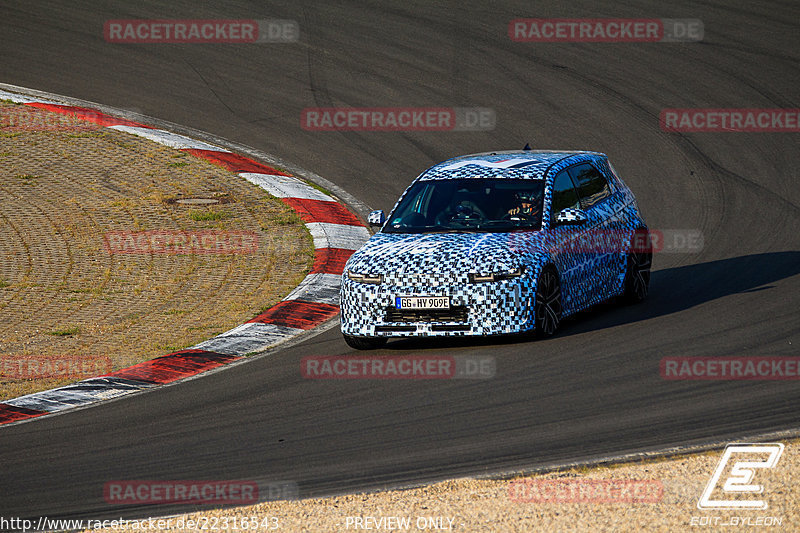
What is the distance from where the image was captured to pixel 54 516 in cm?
678

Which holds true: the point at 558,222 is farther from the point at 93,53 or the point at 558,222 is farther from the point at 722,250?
the point at 93,53

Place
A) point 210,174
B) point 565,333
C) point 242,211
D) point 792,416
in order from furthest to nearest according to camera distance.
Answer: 1. point 210,174
2. point 242,211
3. point 565,333
4. point 792,416

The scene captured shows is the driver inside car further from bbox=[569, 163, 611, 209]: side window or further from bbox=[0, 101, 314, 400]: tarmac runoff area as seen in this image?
bbox=[0, 101, 314, 400]: tarmac runoff area

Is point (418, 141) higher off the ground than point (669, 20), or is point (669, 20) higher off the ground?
point (669, 20)

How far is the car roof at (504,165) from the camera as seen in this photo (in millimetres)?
11156

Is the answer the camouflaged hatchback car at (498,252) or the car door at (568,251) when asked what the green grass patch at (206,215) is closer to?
the camouflaged hatchback car at (498,252)

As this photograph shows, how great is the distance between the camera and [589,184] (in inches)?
457

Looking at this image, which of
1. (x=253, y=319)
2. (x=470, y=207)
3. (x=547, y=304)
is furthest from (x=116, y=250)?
(x=547, y=304)

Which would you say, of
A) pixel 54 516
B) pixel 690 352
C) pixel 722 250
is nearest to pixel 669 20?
pixel 722 250

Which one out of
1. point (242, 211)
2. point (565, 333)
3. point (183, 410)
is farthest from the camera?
point (242, 211)

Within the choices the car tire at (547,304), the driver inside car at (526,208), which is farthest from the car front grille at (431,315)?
the driver inside car at (526,208)

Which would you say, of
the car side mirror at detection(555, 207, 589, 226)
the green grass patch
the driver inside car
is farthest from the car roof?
the green grass patch

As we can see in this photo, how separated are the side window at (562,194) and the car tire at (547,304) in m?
0.82

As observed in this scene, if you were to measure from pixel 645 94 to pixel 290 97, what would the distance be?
6194mm
